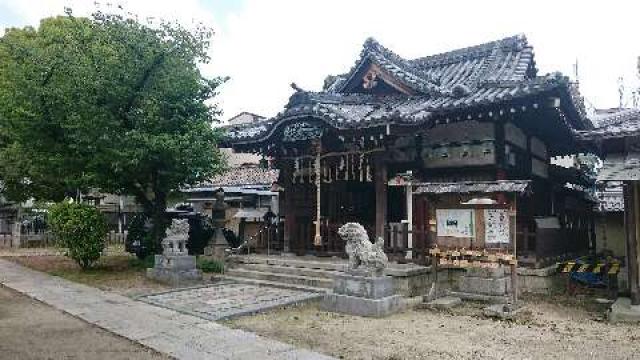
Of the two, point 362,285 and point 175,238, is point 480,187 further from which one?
point 175,238

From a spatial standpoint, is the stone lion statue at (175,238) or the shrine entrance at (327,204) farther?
the shrine entrance at (327,204)

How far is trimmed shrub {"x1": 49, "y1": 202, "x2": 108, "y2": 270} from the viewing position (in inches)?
619

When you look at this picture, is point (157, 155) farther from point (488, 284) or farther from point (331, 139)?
point (488, 284)

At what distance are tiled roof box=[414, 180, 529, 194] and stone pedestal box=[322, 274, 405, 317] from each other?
246 centimetres

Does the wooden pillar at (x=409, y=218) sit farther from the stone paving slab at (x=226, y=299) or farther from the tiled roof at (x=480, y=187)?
the stone paving slab at (x=226, y=299)

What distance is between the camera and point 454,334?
29.2ft

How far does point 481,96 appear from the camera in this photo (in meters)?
13.2

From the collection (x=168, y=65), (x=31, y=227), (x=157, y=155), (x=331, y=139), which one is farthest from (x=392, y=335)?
(x=31, y=227)

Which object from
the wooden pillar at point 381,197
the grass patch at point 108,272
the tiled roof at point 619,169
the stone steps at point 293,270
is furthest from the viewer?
the wooden pillar at point 381,197

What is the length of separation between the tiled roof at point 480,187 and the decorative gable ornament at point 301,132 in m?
4.16

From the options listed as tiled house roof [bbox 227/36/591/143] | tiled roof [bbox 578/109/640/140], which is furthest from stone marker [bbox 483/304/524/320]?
→ tiled house roof [bbox 227/36/591/143]

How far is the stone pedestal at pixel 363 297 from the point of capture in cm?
1020

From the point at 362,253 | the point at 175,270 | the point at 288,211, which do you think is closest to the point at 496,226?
the point at 362,253

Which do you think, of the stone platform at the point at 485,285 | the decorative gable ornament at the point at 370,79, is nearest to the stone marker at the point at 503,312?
the stone platform at the point at 485,285
